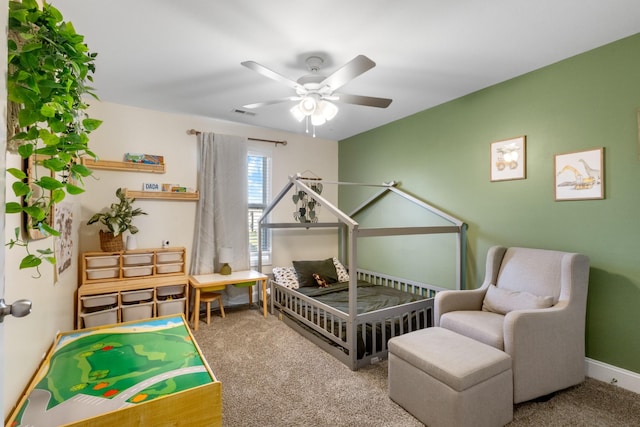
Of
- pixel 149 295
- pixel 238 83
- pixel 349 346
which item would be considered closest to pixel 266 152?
pixel 238 83

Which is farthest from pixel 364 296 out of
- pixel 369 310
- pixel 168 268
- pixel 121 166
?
pixel 121 166

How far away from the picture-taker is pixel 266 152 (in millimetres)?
4445

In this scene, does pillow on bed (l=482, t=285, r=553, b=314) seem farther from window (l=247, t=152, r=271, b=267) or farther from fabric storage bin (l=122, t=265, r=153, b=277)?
fabric storage bin (l=122, t=265, r=153, b=277)

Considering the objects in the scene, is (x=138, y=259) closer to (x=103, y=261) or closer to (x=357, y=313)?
(x=103, y=261)

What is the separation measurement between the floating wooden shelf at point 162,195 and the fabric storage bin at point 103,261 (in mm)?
723

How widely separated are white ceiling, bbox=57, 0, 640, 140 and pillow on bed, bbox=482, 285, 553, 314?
6.26 ft

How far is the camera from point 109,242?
10.5ft

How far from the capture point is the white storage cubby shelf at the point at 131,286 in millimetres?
2996

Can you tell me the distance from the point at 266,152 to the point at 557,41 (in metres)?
3.37

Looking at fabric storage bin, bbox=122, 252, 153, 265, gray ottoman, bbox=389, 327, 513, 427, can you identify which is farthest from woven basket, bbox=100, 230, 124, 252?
gray ottoman, bbox=389, 327, 513, 427

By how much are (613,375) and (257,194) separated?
4081mm

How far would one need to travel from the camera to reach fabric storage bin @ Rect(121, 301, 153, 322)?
10.3 feet

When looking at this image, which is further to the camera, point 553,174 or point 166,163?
point 166,163

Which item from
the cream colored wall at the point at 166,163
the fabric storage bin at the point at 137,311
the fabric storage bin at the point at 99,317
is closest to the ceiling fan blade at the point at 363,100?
the cream colored wall at the point at 166,163
